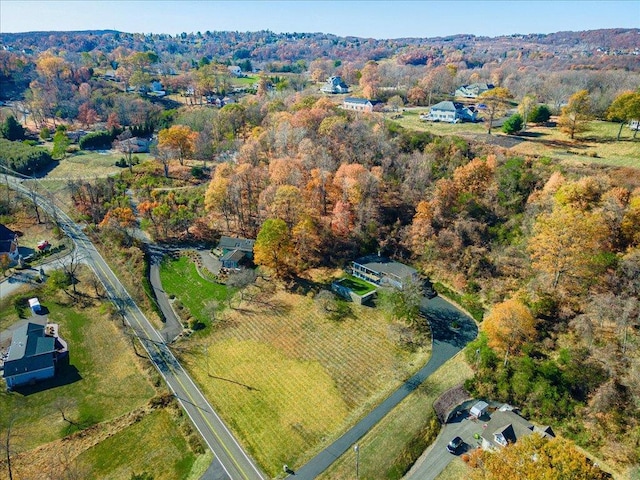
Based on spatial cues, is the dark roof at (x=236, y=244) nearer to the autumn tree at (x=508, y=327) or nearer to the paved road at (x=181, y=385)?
the paved road at (x=181, y=385)

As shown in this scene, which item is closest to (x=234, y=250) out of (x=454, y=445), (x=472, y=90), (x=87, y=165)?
(x=454, y=445)

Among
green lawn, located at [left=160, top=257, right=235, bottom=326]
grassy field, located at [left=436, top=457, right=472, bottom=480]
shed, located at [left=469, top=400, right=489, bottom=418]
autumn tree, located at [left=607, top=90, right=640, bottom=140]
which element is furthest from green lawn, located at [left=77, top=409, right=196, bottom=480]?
autumn tree, located at [left=607, top=90, right=640, bottom=140]

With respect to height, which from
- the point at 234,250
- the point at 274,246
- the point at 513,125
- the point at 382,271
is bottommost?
the point at 382,271

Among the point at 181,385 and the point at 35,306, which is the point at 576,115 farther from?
the point at 35,306

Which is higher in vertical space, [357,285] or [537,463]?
[537,463]

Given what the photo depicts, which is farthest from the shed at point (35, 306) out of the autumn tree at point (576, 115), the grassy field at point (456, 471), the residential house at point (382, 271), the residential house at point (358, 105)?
the autumn tree at point (576, 115)

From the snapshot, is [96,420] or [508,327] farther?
[508,327]
